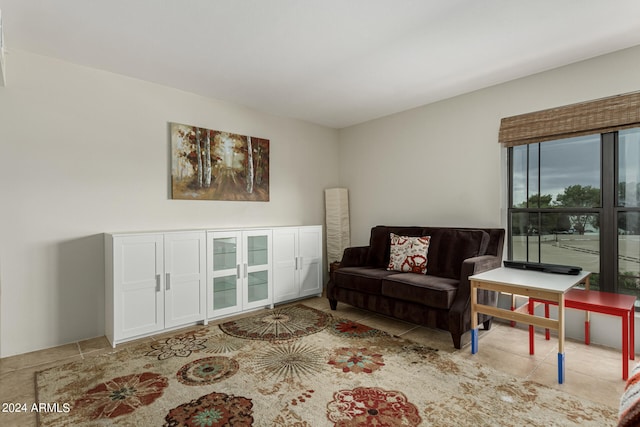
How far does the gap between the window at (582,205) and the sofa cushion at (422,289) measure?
105 cm

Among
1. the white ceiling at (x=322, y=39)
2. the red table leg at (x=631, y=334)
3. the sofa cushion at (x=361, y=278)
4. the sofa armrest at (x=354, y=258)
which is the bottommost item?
the red table leg at (x=631, y=334)

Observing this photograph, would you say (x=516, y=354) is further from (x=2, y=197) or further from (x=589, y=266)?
(x=2, y=197)

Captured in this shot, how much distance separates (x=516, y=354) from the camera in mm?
2674

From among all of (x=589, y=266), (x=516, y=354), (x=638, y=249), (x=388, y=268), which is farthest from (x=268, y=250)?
(x=638, y=249)

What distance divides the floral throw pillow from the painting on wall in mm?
1762

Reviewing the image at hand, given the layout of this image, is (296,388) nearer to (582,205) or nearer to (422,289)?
(422,289)

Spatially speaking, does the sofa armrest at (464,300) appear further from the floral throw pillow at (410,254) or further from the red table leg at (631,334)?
the red table leg at (631,334)

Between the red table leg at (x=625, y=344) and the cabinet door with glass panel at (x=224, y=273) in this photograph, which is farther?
the cabinet door with glass panel at (x=224, y=273)

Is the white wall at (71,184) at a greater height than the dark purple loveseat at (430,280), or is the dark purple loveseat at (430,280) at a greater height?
the white wall at (71,184)

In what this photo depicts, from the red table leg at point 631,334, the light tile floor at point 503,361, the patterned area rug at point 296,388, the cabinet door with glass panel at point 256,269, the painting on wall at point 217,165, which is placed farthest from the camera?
the cabinet door with glass panel at point 256,269

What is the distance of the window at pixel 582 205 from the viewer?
9.34 feet

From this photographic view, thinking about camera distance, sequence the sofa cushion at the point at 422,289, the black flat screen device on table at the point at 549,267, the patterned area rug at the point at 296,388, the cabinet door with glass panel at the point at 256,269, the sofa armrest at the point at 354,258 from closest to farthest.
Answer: the patterned area rug at the point at 296,388 → the black flat screen device on table at the point at 549,267 → the sofa cushion at the point at 422,289 → the cabinet door with glass panel at the point at 256,269 → the sofa armrest at the point at 354,258

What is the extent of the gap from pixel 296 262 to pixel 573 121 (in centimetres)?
318

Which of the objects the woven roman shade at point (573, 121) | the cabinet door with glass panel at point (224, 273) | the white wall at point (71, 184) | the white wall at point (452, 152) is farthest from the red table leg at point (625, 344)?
the white wall at point (71, 184)
